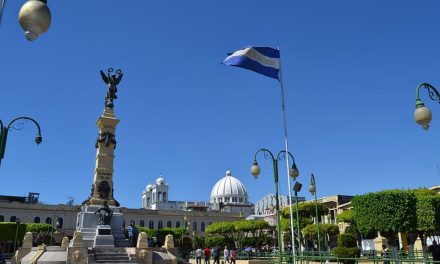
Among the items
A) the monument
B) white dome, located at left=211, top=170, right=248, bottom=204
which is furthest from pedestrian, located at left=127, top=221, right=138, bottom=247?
white dome, located at left=211, top=170, right=248, bottom=204

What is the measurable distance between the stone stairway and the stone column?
17.6 feet

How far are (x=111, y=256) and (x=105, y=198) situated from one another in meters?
6.60

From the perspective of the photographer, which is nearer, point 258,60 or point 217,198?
point 258,60

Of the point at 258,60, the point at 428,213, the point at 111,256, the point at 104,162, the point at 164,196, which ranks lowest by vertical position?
the point at 111,256

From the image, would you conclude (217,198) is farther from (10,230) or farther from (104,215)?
(104,215)

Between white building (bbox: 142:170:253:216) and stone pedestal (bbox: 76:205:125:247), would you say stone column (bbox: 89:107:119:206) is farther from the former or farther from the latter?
white building (bbox: 142:170:253:216)

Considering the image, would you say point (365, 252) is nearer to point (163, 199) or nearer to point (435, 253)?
point (435, 253)

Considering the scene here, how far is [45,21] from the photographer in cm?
532

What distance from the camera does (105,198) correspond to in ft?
103

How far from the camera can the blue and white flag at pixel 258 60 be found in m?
17.1

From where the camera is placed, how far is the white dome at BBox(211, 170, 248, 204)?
125 m

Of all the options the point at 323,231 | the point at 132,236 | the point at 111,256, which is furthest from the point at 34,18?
the point at 323,231

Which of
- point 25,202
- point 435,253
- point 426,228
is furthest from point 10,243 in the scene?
point 435,253

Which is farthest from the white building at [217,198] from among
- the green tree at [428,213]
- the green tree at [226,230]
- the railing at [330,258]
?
the green tree at [428,213]
